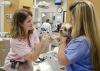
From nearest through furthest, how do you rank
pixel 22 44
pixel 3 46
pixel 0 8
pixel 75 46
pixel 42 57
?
pixel 75 46, pixel 22 44, pixel 3 46, pixel 42 57, pixel 0 8

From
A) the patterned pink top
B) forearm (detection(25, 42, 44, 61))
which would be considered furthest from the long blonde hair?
the patterned pink top

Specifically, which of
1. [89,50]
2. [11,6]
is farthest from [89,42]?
[11,6]

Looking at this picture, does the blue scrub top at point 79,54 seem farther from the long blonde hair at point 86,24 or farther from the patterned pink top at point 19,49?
the patterned pink top at point 19,49

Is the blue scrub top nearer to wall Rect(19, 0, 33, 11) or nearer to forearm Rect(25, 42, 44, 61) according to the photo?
forearm Rect(25, 42, 44, 61)

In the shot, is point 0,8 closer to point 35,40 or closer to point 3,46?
point 3,46

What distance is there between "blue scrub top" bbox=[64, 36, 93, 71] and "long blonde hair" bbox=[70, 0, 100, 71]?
32 millimetres

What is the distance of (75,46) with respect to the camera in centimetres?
131

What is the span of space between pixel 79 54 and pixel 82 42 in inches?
3.0

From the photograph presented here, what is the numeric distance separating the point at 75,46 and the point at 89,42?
9 centimetres

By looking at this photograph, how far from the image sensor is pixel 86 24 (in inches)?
52.2

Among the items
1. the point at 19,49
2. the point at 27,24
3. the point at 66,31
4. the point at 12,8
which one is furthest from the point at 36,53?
the point at 12,8

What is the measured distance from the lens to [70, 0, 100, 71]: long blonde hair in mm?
1327

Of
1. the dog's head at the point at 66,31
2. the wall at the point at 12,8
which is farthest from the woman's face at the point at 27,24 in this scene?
the wall at the point at 12,8

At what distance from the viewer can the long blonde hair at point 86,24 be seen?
4.35 ft
